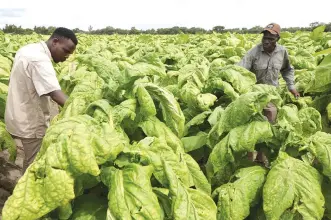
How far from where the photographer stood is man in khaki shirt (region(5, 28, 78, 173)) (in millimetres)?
3993

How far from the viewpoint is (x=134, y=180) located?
2.06m

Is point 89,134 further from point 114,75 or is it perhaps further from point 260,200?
point 260,200

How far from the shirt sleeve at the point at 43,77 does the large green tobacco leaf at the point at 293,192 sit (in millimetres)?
2160

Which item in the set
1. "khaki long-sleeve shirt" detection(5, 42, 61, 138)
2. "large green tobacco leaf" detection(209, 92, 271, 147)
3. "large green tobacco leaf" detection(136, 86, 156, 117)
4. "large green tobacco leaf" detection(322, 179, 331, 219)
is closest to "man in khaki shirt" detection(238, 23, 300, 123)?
"khaki long-sleeve shirt" detection(5, 42, 61, 138)

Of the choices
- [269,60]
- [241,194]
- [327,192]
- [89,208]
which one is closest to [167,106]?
[241,194]

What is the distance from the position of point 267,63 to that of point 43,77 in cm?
324

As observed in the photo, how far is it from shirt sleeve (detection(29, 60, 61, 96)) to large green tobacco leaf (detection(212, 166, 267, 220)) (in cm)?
189

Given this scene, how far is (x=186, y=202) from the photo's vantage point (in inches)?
85.4

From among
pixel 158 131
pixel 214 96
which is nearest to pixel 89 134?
pixel 158 131

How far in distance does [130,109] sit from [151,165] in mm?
499

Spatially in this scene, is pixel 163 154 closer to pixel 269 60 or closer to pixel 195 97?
pixel 195 97

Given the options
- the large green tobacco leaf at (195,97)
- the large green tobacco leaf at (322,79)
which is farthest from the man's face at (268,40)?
the large green tobacco leaf at (322,79)

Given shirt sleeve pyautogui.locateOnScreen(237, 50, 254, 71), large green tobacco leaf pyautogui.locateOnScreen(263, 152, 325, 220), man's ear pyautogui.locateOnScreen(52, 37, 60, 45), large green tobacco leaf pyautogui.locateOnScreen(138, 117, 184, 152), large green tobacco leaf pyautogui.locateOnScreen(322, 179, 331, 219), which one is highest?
man's ear pyautogui.locateOnScreen(52, 37, 60, 45)

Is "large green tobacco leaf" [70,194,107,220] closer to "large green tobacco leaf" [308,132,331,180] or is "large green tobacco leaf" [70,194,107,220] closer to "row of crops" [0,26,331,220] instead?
"row of crops" [0,26,331,220]
